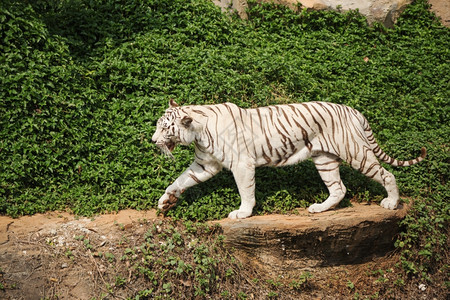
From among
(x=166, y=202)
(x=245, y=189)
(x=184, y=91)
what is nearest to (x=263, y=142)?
(x=245, y=189)

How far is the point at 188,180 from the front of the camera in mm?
5535

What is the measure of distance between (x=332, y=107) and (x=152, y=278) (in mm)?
2791

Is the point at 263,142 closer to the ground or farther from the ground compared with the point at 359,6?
closer to the ground

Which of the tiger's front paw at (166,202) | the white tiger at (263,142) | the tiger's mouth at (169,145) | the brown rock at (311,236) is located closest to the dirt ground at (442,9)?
the white tiger at (263,142)

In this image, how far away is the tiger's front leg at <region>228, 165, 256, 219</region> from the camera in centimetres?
535

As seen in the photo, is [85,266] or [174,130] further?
[174,130]

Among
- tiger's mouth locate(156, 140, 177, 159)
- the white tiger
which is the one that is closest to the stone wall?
the white tiger

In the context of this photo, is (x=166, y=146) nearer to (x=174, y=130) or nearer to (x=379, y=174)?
(x=174, y=130)

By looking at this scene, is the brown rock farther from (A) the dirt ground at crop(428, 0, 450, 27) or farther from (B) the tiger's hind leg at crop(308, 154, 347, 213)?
(A) the dirt ground at crop(428, 0, 450, 27)

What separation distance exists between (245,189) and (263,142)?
569mm

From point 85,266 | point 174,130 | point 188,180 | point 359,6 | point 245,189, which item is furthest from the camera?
point 359,6

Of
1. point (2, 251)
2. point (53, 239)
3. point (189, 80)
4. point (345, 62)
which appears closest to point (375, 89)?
point (345, 62)

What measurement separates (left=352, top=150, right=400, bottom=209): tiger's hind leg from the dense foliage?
36 cm

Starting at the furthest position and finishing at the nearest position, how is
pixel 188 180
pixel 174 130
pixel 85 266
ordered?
pixel 188 180 → pixel 174 130 → pixel 85 266
